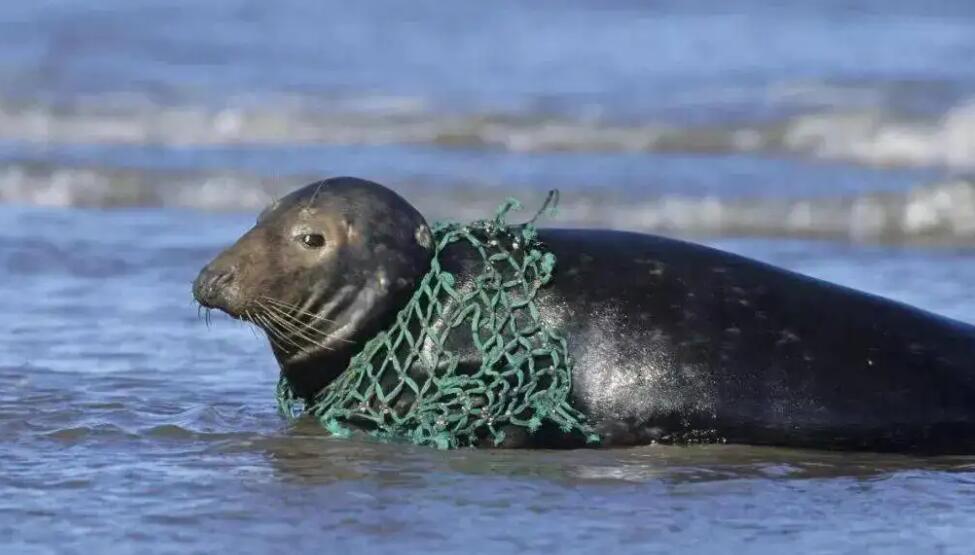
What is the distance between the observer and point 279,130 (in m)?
14.1

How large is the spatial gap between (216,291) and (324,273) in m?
0.32

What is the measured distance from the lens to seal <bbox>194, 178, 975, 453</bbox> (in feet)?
18.5

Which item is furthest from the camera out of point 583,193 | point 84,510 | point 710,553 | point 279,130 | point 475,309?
point 279,130

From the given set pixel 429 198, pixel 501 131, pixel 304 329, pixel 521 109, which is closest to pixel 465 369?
pixel 304 329

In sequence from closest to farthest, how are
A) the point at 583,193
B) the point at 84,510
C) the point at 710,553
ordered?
the point at 710,553 → the point at 84,510 → the point at 583,193

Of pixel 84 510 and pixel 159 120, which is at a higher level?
pixel 159 120

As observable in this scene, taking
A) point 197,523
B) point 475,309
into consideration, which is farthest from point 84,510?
point 475,309

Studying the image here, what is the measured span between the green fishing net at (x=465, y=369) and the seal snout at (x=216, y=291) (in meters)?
0.42

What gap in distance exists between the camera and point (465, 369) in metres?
5.67

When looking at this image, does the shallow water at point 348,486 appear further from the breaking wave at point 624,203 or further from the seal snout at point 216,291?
the breaking wave at point 624,203

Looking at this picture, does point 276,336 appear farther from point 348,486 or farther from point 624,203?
point 624,203

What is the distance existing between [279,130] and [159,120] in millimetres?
1051

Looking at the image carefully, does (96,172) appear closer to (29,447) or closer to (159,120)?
(159,120)

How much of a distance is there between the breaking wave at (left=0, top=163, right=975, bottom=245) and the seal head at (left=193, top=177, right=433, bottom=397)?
510cm
